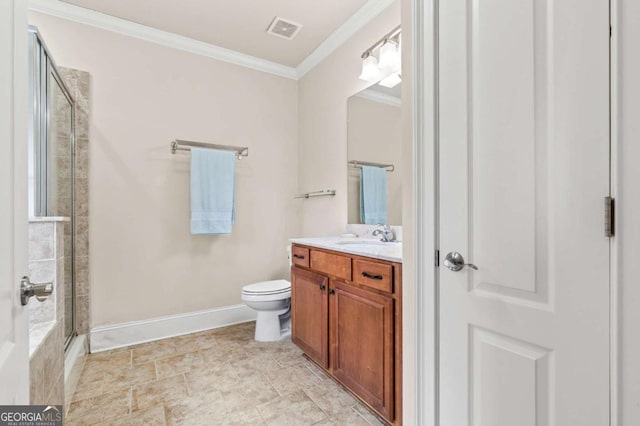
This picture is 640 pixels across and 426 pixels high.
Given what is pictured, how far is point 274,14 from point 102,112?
5.27ft

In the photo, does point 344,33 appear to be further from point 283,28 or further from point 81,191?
point 81,191

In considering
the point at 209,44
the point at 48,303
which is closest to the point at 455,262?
the point at 48,303

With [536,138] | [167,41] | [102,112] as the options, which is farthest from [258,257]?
[536,138]

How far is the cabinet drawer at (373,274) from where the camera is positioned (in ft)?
4.76

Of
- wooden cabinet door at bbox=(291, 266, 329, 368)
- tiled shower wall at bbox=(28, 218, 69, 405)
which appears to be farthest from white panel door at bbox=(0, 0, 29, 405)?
wooden cabinet door at bbox=(291, 266, 329, 368)

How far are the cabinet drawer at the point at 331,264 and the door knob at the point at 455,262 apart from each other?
2.47 ft

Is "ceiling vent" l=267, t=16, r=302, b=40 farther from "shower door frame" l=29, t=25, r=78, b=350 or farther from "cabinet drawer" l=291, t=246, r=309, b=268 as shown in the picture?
"cabinet drawer" l=291, t=246, r=309, b=268

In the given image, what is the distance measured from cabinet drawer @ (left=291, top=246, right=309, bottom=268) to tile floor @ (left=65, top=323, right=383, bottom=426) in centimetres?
71

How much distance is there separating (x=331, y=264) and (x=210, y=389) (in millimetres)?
1068

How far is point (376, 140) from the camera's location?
234 cm

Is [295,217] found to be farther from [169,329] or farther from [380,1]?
[380,1]

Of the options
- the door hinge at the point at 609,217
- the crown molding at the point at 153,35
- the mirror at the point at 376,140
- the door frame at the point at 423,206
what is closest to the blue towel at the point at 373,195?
the mirror at the point at 376,140

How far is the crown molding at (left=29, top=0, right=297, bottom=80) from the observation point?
89.7 inches

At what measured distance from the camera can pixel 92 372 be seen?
2068 mm
